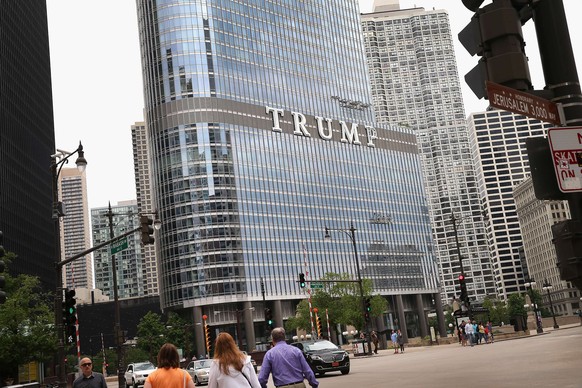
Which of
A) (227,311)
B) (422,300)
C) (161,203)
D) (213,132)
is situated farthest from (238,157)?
(422,300)

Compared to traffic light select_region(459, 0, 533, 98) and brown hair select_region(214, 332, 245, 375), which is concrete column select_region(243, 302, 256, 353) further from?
traffic light select_region(459, 0, 533, 98)

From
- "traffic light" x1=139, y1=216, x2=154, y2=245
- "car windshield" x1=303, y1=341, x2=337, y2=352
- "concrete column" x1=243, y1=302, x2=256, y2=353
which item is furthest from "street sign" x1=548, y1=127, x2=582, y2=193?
"concrete column" x1=243, y1=302, x2=256, y2=353

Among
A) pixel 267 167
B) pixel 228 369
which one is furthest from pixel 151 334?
pixel 228 369

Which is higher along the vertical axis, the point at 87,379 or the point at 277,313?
the point at 277,313

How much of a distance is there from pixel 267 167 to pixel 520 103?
127 m

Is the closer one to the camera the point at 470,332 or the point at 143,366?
the point at 470,332

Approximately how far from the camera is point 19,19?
12119 centimetres

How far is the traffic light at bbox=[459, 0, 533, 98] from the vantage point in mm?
6070

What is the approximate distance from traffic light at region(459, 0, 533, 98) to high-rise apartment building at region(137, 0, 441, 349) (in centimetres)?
11195

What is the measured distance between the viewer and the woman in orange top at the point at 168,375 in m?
8.16

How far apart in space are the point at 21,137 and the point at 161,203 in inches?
1018

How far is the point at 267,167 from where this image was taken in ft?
435

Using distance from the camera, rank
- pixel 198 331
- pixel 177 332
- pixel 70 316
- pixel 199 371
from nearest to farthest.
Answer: pixel 70 316
pixel 199 371
pixel 177 332
pixel 198 331

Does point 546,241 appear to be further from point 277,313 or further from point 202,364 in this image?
point 202,364
